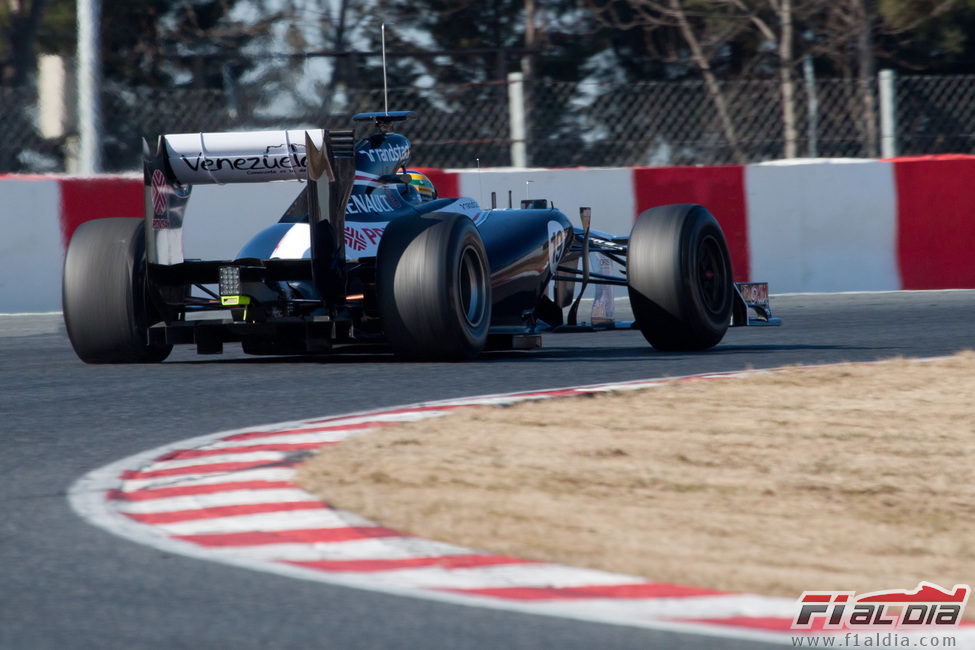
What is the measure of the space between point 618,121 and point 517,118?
0.88 meters

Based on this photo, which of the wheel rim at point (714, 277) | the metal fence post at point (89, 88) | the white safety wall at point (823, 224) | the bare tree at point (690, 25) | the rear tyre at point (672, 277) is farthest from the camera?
the bare tree at point (690, 25)

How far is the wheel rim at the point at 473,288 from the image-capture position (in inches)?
325

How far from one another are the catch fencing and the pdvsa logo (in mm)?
9707

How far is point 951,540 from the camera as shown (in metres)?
4.22

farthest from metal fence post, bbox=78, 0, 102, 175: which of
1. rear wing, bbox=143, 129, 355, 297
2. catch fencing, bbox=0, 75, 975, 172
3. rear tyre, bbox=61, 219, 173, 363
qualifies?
rear wing, bbox=143, 129, 355, 297

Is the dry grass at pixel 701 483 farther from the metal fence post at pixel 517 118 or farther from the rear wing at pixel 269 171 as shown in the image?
the metal fence post at pixel 517 118

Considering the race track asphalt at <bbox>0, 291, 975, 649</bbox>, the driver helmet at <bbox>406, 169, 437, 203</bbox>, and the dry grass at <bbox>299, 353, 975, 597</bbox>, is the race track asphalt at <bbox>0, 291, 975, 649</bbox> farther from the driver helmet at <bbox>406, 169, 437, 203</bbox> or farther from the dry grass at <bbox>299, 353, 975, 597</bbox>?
the driver helmet at <bbox>406, 169, 437, 203</bbox>

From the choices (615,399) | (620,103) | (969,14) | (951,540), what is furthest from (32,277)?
(969,14)

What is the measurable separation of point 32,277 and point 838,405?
281 inches

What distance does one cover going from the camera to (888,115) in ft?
44.2

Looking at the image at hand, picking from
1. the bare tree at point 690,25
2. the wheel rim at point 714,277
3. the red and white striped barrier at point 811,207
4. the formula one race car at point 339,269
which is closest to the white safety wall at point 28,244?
the red and white striped barrier at point 811,207

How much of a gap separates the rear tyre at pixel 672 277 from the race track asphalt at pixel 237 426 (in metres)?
0.17

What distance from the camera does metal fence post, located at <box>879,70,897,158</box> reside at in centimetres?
1337

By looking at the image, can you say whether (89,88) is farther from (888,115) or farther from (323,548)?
(323,548)
